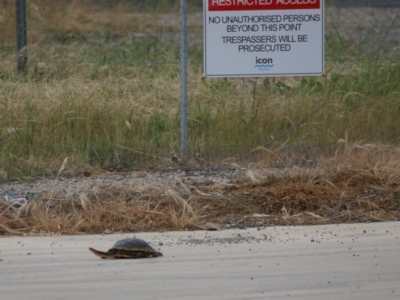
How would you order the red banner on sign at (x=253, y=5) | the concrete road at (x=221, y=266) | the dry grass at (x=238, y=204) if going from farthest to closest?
1. the red banner on sign at (x=253, y=5)
2. the dry grass at (x=238, y=204)
3. the concrete road at (x=221, y=266)

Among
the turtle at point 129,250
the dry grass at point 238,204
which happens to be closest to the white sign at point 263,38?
the dry grass at point 238,204

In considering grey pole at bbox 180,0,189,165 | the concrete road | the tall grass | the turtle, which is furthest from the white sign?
the turtle

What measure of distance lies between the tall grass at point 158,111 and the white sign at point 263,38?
77cm

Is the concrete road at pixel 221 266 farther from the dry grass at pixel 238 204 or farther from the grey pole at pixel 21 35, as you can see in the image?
the grey pole at pixel 21 35

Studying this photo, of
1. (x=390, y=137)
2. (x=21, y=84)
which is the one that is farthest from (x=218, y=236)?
(x=21, y=84)

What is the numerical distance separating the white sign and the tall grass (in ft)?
2.51

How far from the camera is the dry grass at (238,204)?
6.37 m

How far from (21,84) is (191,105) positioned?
6.69 feet

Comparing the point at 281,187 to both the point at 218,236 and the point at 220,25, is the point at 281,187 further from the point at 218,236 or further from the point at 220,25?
the point at 220,25

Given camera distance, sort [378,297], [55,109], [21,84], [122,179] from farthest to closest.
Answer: [21,84]
[55,109]
[122,179]
[378,297]

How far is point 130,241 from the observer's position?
536 cm

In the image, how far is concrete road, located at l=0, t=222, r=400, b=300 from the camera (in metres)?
4.77

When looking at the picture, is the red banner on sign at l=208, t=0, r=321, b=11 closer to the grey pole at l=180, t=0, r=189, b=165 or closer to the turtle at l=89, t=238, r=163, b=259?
the grey pole at l=180, t=0, r=189, b=165

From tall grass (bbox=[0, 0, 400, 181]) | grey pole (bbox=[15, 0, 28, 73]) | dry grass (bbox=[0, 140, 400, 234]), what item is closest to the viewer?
dry grass (bbox=[0, 140, 400, 234])
